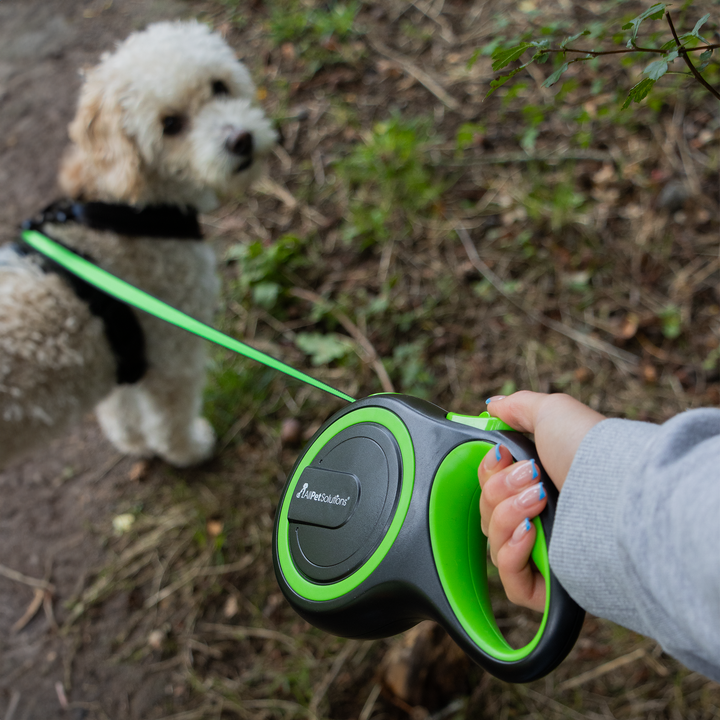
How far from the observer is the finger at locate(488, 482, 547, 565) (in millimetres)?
777

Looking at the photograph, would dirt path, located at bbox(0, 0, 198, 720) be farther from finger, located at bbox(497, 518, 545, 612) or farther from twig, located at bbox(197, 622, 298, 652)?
finger, located at bbox(497, 518, 545, 612)

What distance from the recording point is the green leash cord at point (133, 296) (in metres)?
1.19

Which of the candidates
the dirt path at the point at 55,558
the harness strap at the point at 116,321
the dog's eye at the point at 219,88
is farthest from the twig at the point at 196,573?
the dog's eye at the point at 219,88

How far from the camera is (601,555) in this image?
0.71m

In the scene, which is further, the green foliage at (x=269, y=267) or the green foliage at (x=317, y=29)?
the green foliage at (x=317, y=29)

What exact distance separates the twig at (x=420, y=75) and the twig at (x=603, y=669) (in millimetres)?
2734

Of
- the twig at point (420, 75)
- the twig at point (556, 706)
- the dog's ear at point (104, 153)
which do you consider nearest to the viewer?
the twig at point (556, 706)

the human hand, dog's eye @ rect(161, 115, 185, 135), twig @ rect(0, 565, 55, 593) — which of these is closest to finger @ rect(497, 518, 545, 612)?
the human hand

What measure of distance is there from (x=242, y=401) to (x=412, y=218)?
1.22m

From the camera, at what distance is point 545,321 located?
7.55ft

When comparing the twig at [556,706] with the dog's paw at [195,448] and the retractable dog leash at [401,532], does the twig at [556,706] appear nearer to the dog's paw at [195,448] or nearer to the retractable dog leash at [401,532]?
the retractable dog leash at [401,532]

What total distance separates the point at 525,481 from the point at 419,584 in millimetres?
231

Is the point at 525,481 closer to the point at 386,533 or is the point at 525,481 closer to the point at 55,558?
the point at 386,533

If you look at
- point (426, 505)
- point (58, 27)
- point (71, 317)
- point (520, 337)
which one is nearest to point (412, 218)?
point (520, 337)
